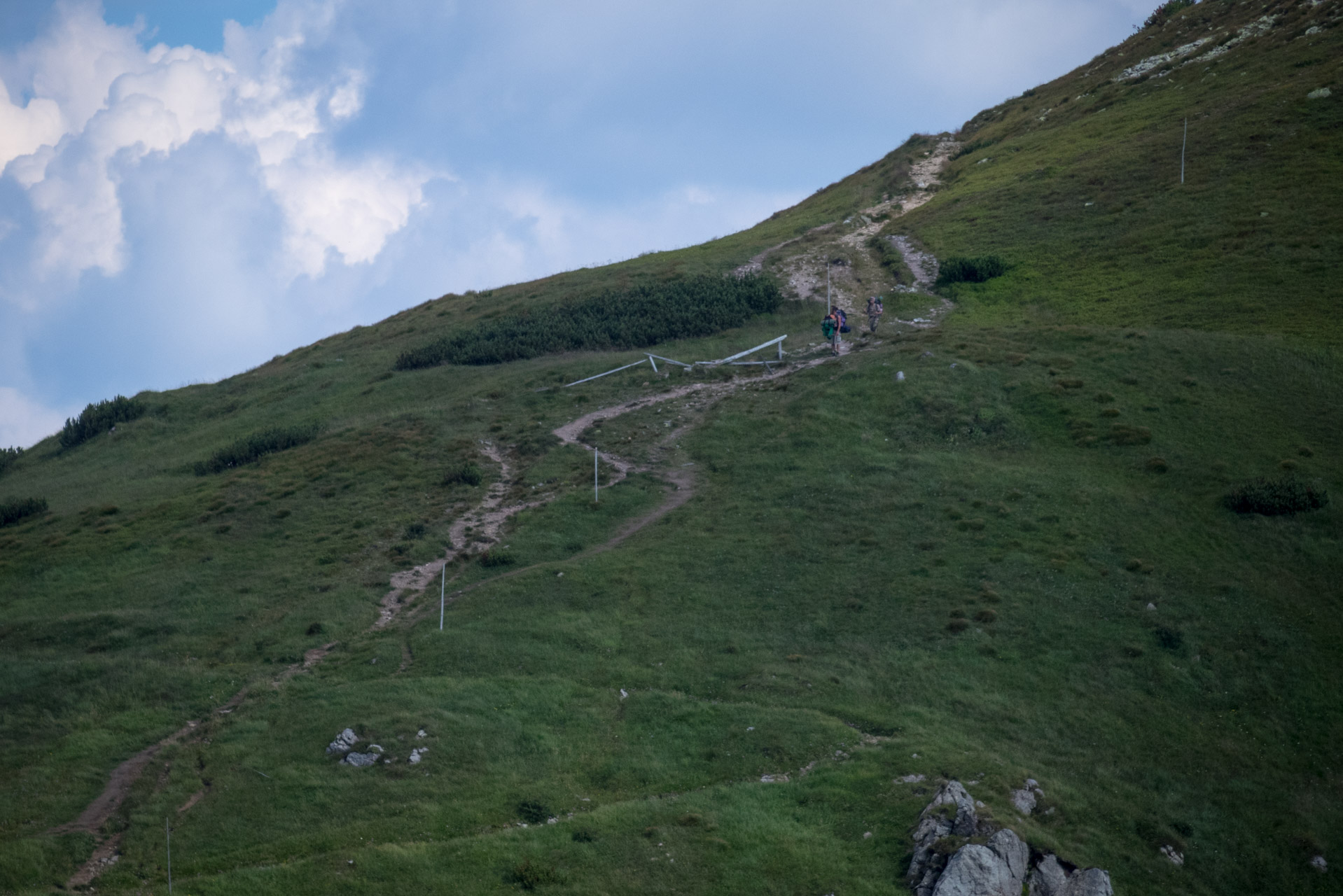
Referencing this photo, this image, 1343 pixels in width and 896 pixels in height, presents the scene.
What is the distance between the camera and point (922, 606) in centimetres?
3022

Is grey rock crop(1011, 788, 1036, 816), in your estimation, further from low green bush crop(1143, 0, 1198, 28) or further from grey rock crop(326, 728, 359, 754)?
low green bush crop(1143, 0, 1198, 28)

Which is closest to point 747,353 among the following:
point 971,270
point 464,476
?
point 971,270

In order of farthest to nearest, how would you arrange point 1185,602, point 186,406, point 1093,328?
point 186,406 < point 1093,328 < point 1185,602

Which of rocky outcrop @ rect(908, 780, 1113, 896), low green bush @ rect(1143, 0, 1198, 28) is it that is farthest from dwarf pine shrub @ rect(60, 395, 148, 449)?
low green bush @ rect(1143, 0, 1198, 28)

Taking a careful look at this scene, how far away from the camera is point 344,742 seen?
24172 mm

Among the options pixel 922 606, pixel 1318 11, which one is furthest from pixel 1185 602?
pixel 1318 11

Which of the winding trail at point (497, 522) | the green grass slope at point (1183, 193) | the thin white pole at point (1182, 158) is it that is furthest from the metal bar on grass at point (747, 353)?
the thin white pole at point (1182, 158)

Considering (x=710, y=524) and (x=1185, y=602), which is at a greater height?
(x=710, y=524)

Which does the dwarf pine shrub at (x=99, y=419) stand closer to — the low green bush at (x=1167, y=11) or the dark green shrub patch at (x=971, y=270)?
the dark green shrub patch at (x=971, y=270)

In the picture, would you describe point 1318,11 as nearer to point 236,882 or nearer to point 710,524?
point 710,524

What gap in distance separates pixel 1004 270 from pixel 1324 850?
49404mm

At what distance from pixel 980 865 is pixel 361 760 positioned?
601 inches

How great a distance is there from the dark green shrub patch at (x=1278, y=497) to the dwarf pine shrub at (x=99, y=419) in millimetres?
72746

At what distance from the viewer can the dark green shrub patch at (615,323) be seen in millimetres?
65250
